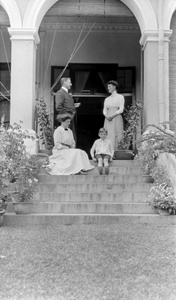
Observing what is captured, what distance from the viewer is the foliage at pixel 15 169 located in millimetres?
5828

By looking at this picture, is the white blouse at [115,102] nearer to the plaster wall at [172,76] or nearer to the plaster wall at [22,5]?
the plaster wall at [172,76]

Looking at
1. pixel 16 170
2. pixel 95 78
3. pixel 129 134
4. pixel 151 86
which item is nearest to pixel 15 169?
pixel 16 170

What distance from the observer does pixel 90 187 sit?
7.00 meters

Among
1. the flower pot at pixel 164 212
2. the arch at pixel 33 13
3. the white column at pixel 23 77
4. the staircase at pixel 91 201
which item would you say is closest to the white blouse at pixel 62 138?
the staircase at pixel 91 201

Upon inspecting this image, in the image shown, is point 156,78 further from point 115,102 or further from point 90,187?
point 90,187

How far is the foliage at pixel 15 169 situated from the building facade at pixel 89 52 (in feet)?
6.80

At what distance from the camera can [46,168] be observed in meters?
7.70

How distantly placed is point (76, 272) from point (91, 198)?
11.1 ft

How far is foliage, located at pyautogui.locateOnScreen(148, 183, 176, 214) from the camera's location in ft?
19.4

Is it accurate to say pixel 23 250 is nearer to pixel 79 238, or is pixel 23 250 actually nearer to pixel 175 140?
pixel 79 238

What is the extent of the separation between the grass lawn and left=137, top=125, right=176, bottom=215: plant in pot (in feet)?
2.46

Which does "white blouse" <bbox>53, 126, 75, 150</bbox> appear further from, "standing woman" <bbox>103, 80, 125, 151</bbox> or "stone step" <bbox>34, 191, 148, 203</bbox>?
"stone step" <bbox>34, 191, 148, 203</bbox>

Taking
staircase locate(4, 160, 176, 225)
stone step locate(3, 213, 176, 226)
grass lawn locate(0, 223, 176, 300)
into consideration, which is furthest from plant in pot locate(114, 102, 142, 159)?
grass lawn locate(0, 223, 176, 300)

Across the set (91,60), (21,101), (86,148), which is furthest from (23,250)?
(86,148)
